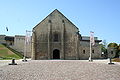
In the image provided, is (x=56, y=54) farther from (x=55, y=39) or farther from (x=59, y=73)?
(x=59, y=73)

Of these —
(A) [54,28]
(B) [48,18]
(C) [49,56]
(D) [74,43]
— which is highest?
(B) [48,18]

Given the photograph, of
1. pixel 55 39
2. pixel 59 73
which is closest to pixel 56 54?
pixel 55 39

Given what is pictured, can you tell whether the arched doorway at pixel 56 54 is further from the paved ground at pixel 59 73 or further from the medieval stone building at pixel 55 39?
the paved ground at pixel 59 73

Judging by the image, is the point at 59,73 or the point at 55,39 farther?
the point at 55,39

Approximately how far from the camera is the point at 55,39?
43.1m

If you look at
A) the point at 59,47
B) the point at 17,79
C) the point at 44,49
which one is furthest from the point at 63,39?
the point at 17,79

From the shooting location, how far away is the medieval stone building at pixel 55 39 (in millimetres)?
42094

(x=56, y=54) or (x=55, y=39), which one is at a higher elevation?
(x=55, y=39)

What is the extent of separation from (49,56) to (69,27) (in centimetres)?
977

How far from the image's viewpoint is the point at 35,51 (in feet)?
137

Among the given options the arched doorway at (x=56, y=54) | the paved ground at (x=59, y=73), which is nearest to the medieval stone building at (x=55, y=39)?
the arched doorway at (x=56, y=54)

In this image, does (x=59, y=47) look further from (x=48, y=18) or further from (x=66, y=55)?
(x=48, y=18)

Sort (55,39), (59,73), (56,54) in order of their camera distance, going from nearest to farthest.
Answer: (59,73), (55,39), (56,54)

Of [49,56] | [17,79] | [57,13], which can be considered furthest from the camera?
[57,13]
